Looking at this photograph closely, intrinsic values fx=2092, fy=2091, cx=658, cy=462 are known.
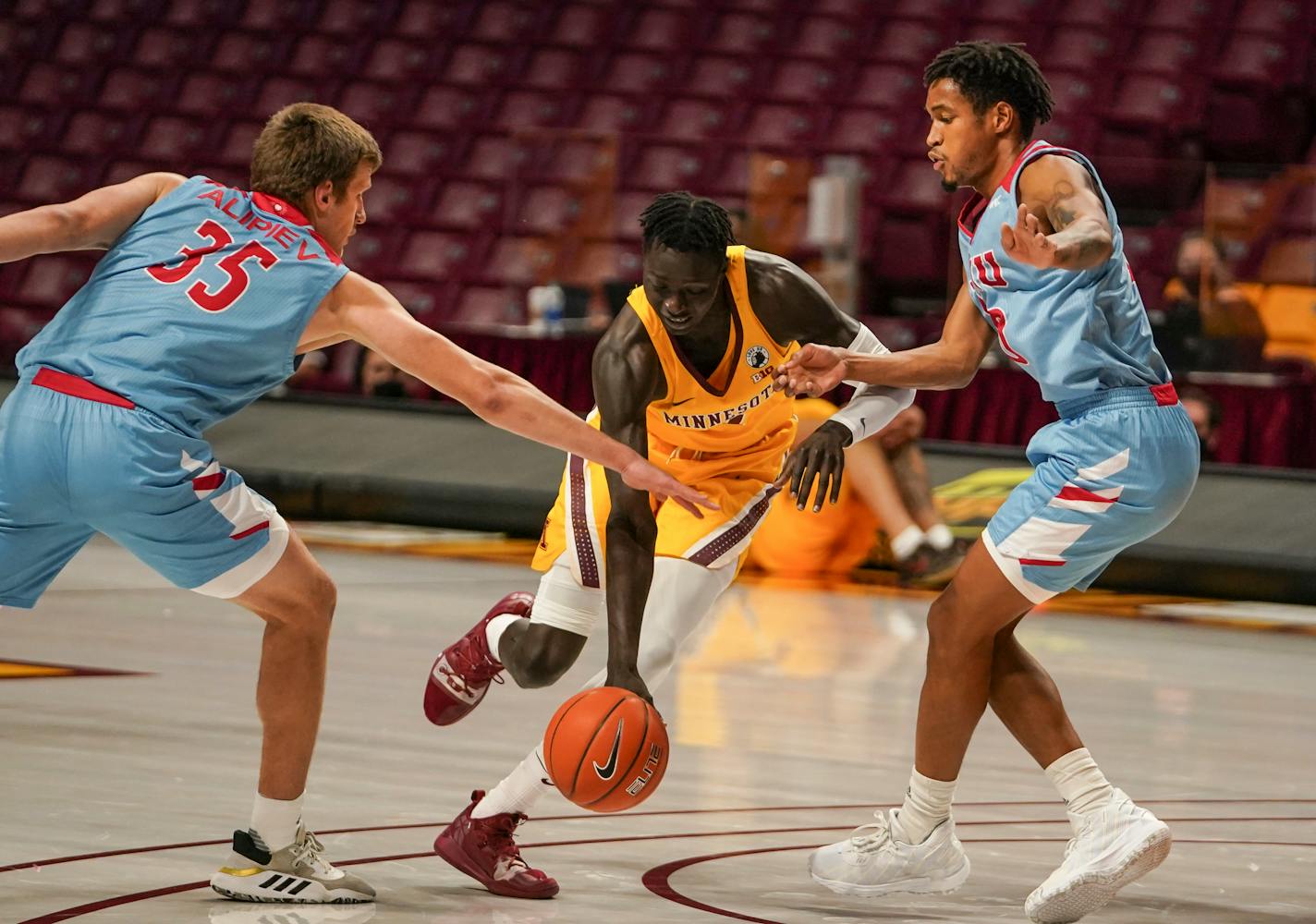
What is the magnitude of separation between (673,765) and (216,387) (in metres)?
2.39

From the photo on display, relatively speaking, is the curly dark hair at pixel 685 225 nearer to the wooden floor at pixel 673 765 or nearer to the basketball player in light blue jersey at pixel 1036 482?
the basketball player in light blue jersey at pixel 1036 482

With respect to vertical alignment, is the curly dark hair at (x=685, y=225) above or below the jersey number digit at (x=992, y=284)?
above

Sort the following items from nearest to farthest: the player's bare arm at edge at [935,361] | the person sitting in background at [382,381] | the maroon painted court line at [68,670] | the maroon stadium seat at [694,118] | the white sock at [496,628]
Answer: the player's bare arm at edge at [935,361], the white sock at [496,628], the maroon painted court line at [68,670], the person sitting in background at [382,381], the maroon stadium seat at [694,118]

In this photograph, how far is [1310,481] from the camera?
10.4 meters

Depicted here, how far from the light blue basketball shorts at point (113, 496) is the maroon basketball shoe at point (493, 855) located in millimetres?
805

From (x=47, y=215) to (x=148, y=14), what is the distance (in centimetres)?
1591

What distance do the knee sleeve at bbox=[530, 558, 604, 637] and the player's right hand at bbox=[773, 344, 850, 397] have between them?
0.95m

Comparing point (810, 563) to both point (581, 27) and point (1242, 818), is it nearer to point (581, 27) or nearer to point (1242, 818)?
point (1242, 818)

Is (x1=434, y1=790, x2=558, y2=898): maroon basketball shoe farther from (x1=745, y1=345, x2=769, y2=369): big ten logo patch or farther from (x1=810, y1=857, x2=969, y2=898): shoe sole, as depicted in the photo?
(x1=745, y1=345, x2=769, y2=369): big ten logo patch

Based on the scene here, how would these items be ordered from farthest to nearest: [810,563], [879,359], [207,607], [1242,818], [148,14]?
[148,14] < [810,563] < [207,607] < [1242,818] < [879,359]

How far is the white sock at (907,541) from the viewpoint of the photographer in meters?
10.7

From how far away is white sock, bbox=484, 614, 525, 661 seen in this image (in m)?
5.50

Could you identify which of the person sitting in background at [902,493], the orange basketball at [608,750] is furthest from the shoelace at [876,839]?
the person sitting in background at [902,493]

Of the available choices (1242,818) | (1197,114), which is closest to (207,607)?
(1242,818)
